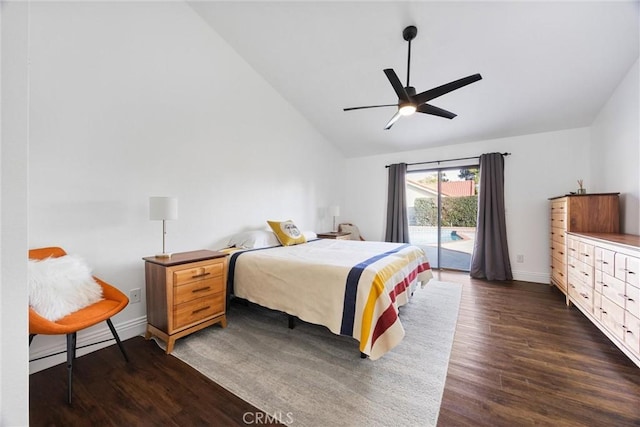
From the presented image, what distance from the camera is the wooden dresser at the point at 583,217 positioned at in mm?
2773

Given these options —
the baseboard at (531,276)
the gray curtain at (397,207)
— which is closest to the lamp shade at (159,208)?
the gray curtain at (397,207)

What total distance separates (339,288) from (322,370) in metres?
0.58

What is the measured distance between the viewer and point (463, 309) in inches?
112

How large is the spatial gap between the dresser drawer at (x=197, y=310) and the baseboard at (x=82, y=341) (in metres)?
0.59

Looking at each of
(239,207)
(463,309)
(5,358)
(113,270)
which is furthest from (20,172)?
(463,309)

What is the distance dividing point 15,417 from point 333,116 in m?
4.42

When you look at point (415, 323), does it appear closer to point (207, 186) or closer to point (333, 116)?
point (207, 186)

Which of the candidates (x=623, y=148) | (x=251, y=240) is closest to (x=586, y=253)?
(x=623, y=148)

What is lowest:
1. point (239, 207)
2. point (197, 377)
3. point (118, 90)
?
point (197, 377)

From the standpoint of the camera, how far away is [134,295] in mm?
2301
